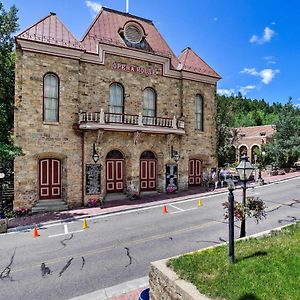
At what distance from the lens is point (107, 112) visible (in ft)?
61.9

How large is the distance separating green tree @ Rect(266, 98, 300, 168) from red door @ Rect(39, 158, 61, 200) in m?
26.7

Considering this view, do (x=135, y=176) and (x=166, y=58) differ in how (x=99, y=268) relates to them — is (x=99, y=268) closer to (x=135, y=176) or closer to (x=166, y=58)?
(x=135, y=176)

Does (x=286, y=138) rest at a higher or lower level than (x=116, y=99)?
lower

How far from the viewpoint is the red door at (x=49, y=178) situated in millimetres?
16891

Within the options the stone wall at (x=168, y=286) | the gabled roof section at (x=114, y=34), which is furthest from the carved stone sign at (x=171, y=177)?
the stone wall at (x=168, y=286)

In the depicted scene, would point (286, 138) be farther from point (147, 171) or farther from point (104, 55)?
point (104, 55)

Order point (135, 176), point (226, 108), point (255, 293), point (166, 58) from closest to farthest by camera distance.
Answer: point (255, 293) → point (135, 176) → point (166, 58) → point (226, 108)

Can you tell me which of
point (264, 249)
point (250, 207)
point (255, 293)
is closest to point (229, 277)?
point (255, 293)

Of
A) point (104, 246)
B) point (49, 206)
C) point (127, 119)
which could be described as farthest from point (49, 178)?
point (104, 246)

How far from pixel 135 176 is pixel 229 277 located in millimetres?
14096

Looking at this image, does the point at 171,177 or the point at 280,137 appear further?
the point at 280,137

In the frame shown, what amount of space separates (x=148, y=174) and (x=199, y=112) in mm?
7269

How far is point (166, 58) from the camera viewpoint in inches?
831

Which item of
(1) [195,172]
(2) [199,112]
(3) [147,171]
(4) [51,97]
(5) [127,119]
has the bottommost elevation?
(1) [195,172]
